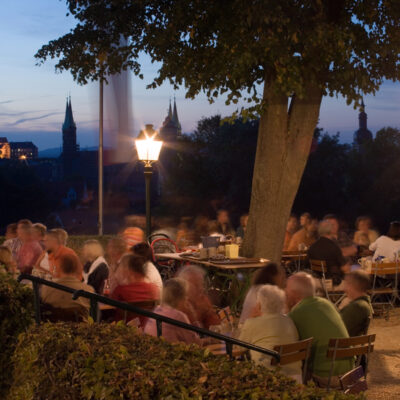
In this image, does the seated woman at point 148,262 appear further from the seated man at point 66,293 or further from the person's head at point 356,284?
the person's head at point 356,284

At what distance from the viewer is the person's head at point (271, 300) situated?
4.87 meters

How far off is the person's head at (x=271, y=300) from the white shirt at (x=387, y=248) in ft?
19.3

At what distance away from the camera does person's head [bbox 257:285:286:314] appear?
4.87 m

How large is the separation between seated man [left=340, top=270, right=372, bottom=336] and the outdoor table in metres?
3.28

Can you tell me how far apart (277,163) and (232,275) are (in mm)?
1872

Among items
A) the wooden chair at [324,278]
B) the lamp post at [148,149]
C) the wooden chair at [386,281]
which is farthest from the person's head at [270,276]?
the lamp post at [148,149]

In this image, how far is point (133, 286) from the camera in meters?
6.38

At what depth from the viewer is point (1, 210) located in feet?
250

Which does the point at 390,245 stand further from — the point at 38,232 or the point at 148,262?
the point at 38,232

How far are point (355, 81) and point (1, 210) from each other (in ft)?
237

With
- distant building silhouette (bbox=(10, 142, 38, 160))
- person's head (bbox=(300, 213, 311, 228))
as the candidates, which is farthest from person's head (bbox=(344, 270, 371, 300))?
distant building silhouette (bbox=(10, 142, 38, 160))

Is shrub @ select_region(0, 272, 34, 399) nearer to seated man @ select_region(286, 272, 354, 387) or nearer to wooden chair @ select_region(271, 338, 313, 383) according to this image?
wooden chair @ select_region(271, 338, 313, 383)

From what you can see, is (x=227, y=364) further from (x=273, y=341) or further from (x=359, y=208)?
(x=359, y=208)

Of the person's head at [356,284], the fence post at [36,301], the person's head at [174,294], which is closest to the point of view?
the fence post at [36,301]
